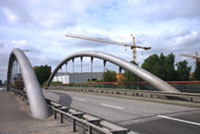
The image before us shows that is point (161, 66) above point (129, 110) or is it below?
above

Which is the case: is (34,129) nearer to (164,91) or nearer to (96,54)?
(164,91)

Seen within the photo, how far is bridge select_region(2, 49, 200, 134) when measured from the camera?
21.1ft

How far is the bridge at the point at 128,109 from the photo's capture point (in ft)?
21.1

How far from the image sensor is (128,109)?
1141 centimetres

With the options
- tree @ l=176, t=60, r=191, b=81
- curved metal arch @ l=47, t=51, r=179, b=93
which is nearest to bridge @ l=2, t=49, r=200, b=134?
curved metal arch @ l=47, t=51, r=179, b=93

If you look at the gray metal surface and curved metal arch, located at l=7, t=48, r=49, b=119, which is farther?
the gray metal surface

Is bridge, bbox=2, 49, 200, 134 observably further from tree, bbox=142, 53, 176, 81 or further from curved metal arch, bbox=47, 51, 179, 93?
tree, bbox=142, 53, 176, 81

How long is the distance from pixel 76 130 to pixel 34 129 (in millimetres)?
1354

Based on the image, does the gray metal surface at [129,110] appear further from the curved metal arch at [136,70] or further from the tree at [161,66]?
the tree at [161,66]

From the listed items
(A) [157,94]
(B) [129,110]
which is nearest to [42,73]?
(A) [157,94]

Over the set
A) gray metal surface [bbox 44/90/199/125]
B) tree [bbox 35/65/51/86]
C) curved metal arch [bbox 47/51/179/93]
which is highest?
tree [bbox 35/65/51/86]

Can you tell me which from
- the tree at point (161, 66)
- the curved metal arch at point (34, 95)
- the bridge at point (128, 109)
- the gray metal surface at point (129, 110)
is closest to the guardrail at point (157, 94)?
the bridge at point (128, 109)

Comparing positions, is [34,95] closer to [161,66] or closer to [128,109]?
→ [128,109]

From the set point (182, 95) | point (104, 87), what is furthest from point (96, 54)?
point (182, 95)
